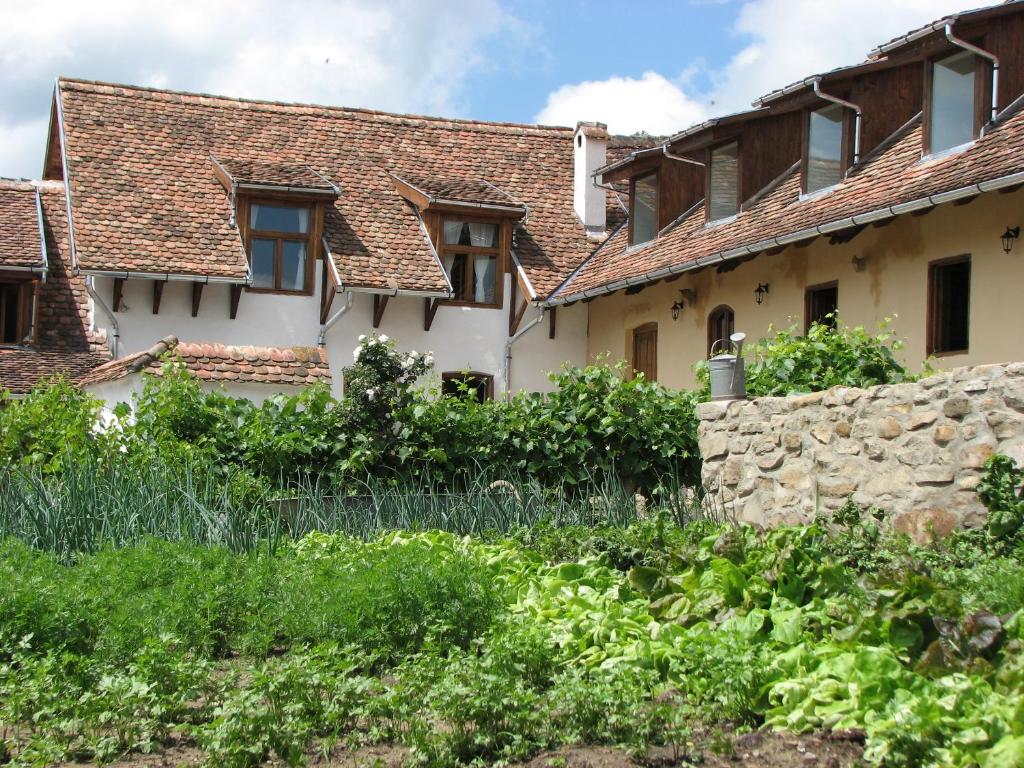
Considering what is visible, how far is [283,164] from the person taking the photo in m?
21.3

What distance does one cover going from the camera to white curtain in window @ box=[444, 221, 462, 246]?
2111 cm

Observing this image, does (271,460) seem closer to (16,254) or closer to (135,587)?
(135,587)

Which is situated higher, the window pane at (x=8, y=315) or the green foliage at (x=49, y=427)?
the window pane at (x=8, y=315)

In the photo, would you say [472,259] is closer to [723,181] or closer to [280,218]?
[280,218]

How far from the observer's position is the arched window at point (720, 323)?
17734mm

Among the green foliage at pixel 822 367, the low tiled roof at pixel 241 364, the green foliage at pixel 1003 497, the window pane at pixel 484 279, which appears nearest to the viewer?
the green foliage at pixel 1003 497

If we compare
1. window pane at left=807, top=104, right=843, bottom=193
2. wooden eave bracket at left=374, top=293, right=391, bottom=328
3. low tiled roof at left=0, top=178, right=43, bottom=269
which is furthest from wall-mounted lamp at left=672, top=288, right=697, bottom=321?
low tiled roof at left=0, top=178, right=43, bottom=269

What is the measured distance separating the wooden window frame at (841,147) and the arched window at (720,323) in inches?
85.9

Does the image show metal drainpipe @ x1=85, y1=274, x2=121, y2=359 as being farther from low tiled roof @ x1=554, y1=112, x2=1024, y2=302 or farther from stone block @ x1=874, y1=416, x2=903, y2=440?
stone block @ x1=874, y1=416, x2=903, y2=440

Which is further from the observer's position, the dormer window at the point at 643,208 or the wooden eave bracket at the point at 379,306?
the dormer window at the point at 643,208

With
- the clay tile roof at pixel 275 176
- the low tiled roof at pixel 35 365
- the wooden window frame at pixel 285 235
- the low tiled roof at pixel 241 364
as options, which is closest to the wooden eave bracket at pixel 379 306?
the wooden window frame at pixel 285 235

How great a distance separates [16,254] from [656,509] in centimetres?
1487

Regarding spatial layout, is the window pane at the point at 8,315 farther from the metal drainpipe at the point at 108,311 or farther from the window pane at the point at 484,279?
the window pane at the point at 484,279

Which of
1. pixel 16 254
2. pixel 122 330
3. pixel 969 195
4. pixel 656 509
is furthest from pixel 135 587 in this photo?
pixel 16 254
